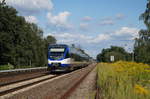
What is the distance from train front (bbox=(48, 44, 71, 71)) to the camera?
1136 inches

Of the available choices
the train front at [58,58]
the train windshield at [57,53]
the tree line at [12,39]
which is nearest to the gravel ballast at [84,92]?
the train front at [58,58]

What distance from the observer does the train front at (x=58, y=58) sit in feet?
94.6

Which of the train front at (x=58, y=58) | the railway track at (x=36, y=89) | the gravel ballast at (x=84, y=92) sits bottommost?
the gravel ballast at (x=84, y=92)

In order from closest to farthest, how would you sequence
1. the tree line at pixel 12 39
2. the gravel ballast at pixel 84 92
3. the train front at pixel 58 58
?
the gravel ballast at pixel 84 92 < the train front at pixel 58 58 < the tree line at pixel 12 39

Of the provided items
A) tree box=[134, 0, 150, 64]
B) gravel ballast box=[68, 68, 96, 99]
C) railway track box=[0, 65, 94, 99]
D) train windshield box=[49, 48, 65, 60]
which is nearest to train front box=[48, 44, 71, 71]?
train windshield box=[49, 48, 65, 60]

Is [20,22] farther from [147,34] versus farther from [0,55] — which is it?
[147,34]

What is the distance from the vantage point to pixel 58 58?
29.0m

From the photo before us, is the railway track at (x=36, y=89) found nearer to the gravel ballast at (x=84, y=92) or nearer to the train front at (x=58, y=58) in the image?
the gravel ballast at (x=84, y=92)

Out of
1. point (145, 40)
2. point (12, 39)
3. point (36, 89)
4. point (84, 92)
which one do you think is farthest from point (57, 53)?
point (12, 39)

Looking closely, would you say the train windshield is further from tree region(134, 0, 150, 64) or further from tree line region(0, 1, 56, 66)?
tree line region(0, 1, 56, 66)

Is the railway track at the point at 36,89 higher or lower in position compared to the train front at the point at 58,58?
lower

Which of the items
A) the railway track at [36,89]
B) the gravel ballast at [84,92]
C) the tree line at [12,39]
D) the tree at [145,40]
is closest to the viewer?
the gravel ballast at [84,92]

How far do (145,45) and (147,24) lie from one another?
154 inches

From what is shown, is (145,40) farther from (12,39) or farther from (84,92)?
(84,92)
